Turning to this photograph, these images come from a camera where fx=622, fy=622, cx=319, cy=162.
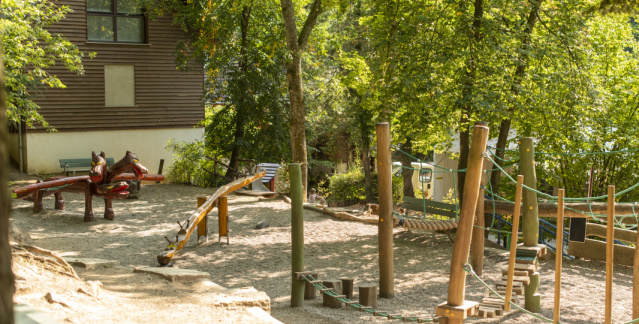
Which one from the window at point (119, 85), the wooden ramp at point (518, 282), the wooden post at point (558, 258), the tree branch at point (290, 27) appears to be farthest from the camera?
the window at point (119, 85)

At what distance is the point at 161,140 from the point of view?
22047mm

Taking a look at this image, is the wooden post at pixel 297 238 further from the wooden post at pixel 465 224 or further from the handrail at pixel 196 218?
the wooden post at pixel 465 224

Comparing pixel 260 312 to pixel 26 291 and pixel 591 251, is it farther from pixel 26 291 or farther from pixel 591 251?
pixel 591 251

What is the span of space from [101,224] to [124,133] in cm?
882

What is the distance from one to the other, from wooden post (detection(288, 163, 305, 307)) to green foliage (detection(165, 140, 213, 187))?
12.2 m

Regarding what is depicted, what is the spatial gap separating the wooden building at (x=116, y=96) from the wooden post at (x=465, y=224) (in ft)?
52.2

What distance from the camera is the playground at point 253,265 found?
20.1 feet

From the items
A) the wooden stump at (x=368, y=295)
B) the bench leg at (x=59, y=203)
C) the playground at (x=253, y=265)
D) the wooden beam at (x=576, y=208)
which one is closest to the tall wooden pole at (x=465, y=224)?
the playground at (x=253, y=265)

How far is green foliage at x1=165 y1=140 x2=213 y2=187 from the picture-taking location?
67.4 ft

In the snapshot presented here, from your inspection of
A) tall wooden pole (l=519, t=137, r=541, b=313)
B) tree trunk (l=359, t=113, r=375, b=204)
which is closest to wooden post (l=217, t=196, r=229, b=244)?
tall wooden pole (l=519, t=137, r=541, b=313)

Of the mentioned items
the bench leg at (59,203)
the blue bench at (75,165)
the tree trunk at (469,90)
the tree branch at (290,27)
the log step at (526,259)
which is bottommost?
the bench leg at (59,203)

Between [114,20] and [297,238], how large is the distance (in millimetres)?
15233

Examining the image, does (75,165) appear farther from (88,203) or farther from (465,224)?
(465,224)

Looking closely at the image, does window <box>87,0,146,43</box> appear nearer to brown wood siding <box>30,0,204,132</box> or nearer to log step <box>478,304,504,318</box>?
brown wood siding <box>30,0,204,132</box>
